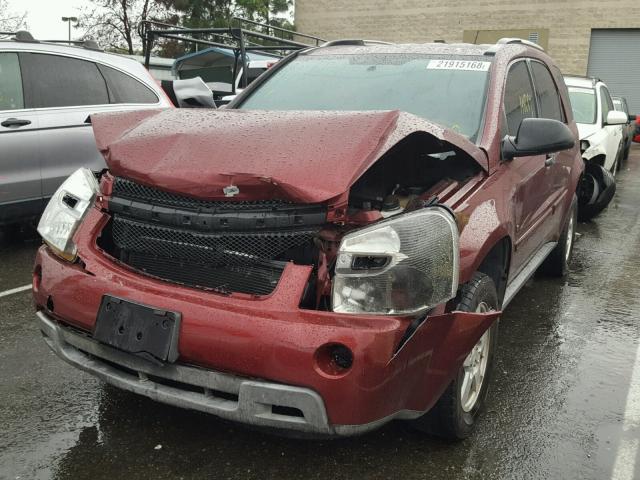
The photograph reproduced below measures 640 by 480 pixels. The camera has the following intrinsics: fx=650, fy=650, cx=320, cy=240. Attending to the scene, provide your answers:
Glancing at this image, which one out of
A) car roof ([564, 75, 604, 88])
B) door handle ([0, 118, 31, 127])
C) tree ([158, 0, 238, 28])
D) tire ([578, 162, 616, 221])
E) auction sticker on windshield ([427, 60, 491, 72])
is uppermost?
tree ([158, 0, 238, 28])

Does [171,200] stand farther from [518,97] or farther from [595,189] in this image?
[595,189]

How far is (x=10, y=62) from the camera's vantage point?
5.56 metres

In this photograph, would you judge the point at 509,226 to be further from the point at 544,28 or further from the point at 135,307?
the point at 544,28

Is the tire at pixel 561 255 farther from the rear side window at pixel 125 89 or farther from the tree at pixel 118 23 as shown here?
the tree at pixel 118 23

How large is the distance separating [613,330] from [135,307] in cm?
335

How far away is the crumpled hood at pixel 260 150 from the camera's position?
7.89 feet

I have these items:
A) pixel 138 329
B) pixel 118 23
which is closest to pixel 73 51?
pixel 138 329

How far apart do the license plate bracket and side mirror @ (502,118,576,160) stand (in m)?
1.95

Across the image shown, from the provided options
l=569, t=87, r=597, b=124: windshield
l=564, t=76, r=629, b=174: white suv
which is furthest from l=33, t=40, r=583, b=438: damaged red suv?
l=569, t=87, r=597, b=124: windshield

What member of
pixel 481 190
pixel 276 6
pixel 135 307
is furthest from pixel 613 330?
pixel 276 6

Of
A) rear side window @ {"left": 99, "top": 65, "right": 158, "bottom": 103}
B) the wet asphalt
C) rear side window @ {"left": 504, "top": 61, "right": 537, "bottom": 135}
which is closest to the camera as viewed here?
the wet asphalt

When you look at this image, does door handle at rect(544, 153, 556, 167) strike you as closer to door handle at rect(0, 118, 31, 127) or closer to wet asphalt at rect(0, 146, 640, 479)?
wet asphalt at rect(0, 146, 640, 479)

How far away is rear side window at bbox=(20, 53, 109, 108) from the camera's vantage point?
5.69 m

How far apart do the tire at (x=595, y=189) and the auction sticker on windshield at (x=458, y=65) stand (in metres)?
4.49
